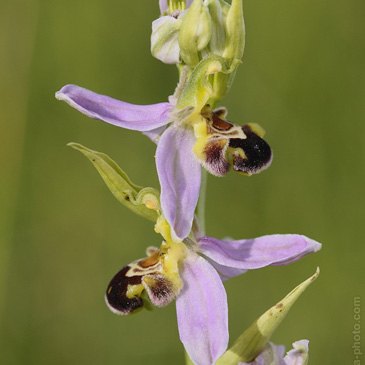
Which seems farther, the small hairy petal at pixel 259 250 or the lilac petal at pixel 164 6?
A: the lilac petal at pixel 164 6

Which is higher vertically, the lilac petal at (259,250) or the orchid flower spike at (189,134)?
the orchid flower spike at (189,134)

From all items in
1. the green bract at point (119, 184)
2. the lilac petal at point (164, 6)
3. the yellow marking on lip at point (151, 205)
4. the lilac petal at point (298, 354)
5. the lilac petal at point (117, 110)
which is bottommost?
the lilac petal at point (298, 354)

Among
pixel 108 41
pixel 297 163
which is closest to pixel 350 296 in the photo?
pixel 297 163

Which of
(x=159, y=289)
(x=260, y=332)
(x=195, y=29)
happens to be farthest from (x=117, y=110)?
(x=260, y=332)

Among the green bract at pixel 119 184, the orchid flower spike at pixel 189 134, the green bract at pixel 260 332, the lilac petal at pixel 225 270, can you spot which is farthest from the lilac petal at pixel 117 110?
the green bract at pixel 260 332

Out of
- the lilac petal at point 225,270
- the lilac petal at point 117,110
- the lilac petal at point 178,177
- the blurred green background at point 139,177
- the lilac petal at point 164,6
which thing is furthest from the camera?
the blurred green background at point 139,177

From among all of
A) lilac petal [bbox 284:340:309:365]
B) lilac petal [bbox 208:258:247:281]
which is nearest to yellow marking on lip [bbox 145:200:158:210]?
lilac petal [bbox 208:258:247:281]

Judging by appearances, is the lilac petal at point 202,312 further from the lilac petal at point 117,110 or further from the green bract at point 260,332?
the lilac petal at point 117,110
